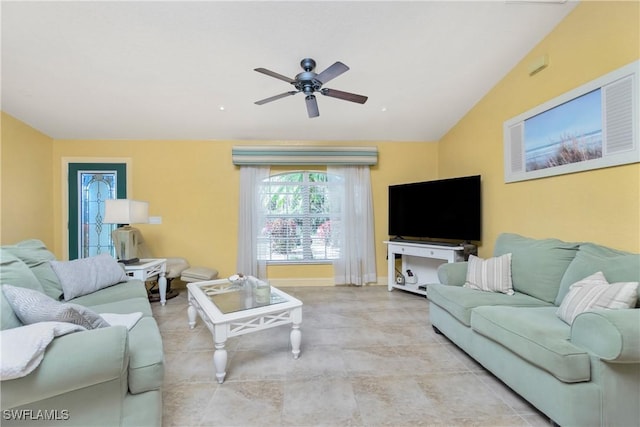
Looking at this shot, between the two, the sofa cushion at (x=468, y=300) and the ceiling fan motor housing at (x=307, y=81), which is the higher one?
the ceiling fan motor housing at (x=307, y=81)

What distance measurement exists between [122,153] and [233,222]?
1.90 m

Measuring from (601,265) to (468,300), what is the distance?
2.76 ft

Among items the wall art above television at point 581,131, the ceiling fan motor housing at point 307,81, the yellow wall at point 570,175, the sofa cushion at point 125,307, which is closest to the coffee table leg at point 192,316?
the sofa cushion at point 125,307

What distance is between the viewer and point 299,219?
14.3 feet

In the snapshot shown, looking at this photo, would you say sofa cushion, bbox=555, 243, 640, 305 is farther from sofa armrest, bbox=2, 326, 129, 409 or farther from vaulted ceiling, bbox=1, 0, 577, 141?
sofa armrest, bbox=2, 326, 129, 409

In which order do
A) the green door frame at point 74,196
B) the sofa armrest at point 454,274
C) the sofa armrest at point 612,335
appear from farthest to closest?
the green door frame at point 74,196, the sofa armrest at point 454,274, the sofa armrest at point 612,335

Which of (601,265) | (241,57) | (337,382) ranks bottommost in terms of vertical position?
(337,382)

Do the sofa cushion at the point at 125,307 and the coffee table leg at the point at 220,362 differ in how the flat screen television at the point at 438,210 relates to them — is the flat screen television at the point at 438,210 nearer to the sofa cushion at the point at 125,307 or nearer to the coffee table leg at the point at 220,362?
the coffee table leg at the point at 220,362

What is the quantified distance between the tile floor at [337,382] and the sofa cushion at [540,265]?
79cm

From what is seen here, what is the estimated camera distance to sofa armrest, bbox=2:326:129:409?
1057 mm

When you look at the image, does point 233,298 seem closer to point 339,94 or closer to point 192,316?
point 192,316

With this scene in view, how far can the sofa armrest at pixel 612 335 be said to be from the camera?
48.2 inches

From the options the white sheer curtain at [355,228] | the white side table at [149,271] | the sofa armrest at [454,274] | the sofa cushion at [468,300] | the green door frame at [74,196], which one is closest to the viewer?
the sofa cushion at [468,300]

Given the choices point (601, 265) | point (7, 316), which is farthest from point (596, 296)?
point (7, 316)
